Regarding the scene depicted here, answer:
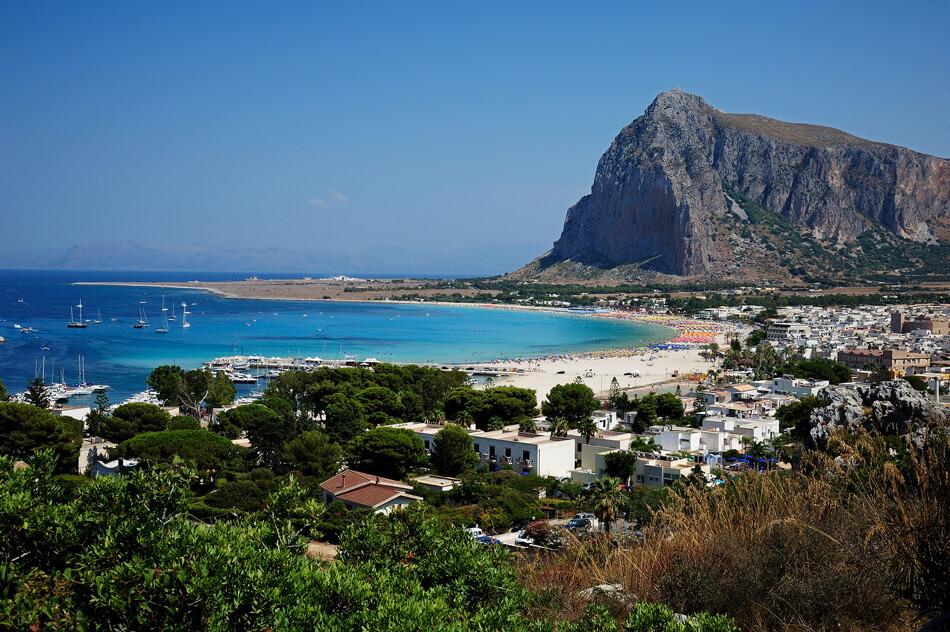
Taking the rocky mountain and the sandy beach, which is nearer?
the sandy beach

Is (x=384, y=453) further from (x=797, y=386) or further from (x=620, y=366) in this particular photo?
(x=620, y=366)

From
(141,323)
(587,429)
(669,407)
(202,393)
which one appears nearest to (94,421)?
(202,393)

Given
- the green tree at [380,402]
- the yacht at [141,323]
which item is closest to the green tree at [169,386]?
the green tree at [380,402]

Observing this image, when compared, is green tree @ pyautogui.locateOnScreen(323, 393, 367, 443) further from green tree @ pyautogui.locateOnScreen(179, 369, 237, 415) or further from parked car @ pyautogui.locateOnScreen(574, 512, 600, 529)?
parked car @ pyautogui.locateOnScreen(574, 512, 600, 529)

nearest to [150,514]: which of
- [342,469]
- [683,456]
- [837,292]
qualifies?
[342,469]

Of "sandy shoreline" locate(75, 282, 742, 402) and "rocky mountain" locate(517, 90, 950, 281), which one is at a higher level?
"rocky mountain" locate(517, 90, 950, 281)

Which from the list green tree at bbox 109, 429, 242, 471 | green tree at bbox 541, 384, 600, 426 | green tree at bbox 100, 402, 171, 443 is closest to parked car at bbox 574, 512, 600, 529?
green tree at bbox 109, 429, 242, 471
